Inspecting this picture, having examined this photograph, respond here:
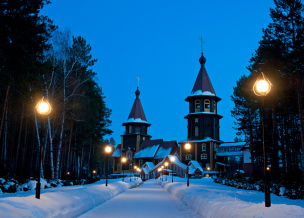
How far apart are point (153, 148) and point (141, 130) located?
5.65 metres

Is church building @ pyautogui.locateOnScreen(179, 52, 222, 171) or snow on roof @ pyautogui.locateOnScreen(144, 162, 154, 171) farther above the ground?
church building @ pyautogui.locateOnScreen(179, 52, 222, 171)

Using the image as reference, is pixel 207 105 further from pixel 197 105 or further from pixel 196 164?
pixel 196 164

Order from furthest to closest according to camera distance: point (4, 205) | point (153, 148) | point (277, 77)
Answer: point (153, 148) < point (277, 77) < point (4, 205)

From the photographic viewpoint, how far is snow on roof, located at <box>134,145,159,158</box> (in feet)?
224

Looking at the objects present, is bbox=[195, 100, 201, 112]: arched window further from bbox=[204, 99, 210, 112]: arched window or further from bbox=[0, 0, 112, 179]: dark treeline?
bbox=[0, 0, 112, 179]: dark treeline

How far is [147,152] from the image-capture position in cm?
6938

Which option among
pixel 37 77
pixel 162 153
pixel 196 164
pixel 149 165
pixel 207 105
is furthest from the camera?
pixel 162 153

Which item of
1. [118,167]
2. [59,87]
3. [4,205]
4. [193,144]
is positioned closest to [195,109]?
[193,144]

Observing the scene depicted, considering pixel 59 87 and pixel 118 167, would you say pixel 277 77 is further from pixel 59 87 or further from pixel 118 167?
pixel 118 167

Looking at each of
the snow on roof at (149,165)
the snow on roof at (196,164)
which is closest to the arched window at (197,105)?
the snow on roof at (196,164)

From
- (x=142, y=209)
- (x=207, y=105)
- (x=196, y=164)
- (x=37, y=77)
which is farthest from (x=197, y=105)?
(x=142, y=209)

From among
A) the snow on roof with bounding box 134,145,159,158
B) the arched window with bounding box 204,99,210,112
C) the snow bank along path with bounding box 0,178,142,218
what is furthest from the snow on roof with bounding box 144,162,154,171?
the snow bank along path with bounding box 0,178,142,218

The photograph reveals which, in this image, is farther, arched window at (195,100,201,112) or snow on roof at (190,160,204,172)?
arched window at (195,100,201,112)

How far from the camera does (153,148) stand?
69.9 m
